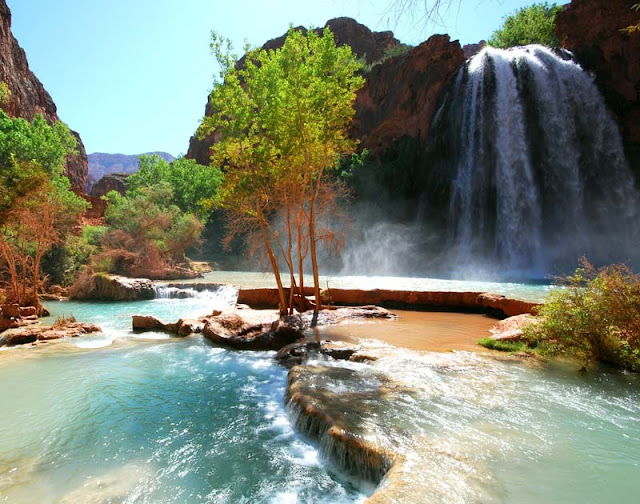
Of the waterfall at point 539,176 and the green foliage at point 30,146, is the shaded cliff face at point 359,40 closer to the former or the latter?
the green foliage at point 30,146

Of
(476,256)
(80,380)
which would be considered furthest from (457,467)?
(476,256)

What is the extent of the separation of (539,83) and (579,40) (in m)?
5.55

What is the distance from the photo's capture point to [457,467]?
10.6 feet

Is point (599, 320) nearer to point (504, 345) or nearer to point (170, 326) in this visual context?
point (504, 345)

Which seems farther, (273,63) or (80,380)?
(273,63)

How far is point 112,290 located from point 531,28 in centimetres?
4222

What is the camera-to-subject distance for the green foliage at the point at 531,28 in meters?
36.5

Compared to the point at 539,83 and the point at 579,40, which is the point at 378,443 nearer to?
the point at 539,83

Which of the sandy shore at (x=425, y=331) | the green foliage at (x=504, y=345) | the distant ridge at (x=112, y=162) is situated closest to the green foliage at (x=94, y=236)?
the sandy shore at (x=425, y=331)

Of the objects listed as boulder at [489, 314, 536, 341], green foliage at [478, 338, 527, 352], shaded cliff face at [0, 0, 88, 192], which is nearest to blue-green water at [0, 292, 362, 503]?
green foliage at [478, 338, 527, 352]

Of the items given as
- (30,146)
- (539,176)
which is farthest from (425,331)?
(30,146)

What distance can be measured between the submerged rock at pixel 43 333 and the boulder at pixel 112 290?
754 centimetres

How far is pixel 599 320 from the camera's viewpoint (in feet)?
19.1

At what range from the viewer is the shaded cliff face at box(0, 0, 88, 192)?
31695mm
